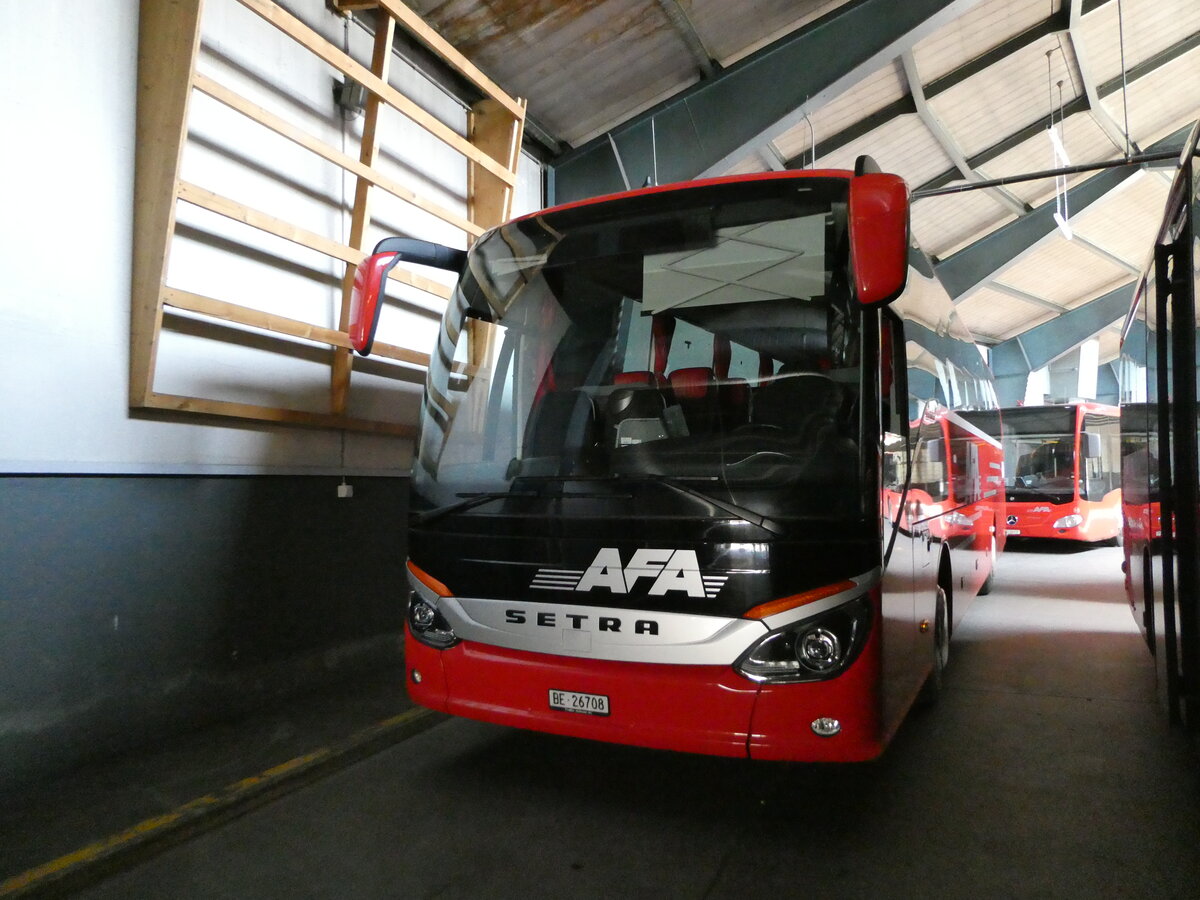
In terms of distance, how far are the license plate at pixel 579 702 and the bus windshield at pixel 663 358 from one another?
774 mm

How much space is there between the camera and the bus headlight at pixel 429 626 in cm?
345

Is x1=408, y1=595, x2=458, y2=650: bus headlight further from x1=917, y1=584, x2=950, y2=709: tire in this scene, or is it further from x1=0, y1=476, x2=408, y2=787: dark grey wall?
x1=917, y1=584, x2=950, y2=709: tire

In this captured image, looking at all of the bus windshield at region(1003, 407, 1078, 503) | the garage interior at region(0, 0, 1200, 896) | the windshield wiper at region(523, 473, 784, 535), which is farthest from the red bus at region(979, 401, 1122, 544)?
the windshield wiper at region(523, 473, 784, 535)

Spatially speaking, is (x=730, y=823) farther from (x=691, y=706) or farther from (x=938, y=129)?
(x=938, y=129)

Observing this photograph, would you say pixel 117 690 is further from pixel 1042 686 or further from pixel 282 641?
pixel 1042 686

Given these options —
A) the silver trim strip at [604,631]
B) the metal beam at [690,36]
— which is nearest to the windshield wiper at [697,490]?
the silver trim strip at [604,631]

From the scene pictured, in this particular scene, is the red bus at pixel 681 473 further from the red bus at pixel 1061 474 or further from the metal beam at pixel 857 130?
the red bus at pixel 1061 474

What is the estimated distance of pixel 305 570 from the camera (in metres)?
5.20

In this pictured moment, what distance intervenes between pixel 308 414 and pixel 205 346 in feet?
2.25

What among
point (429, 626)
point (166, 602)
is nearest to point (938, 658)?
point (429, 626)

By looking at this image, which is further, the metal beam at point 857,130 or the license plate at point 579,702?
the metal beam at point 857,130

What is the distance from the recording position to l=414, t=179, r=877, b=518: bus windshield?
9.82 ft

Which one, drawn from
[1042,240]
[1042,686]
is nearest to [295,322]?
[1042,686]

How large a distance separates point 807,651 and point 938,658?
2.37m
